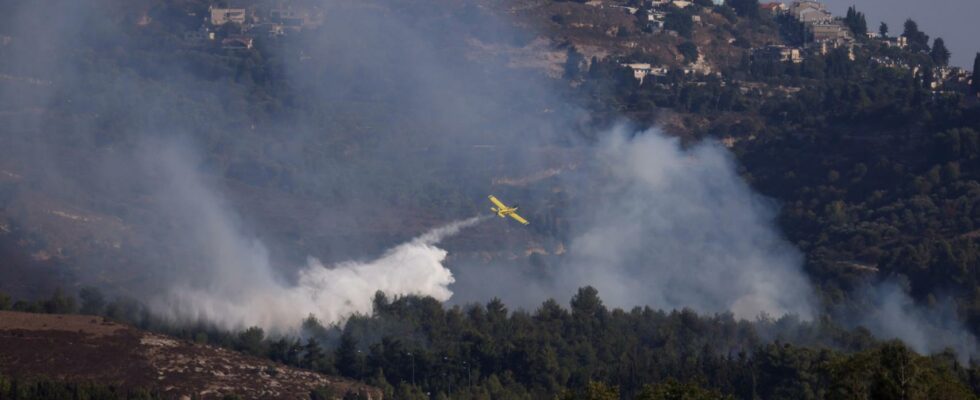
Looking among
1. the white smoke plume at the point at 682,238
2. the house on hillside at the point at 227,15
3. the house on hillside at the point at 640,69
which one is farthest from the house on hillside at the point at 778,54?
the house on hillside at the point at 227,15

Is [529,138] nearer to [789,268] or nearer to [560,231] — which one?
[560,231]

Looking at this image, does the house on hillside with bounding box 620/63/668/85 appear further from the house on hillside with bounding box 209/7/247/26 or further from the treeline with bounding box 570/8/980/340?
the house on hillside with bounding box 209/7/247/26

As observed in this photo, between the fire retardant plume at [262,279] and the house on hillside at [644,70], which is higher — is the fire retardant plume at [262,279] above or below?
below

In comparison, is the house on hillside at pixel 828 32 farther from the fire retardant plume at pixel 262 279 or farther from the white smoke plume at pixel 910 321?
the white smoke plume at pixel 910 321

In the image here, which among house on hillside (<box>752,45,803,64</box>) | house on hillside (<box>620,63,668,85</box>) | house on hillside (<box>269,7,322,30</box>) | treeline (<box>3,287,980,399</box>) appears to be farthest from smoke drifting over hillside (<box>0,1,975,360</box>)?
house on hillside (<box>752,45,803,64</box>)

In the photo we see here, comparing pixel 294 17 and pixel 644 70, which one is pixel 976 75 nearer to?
pixel 644 70
